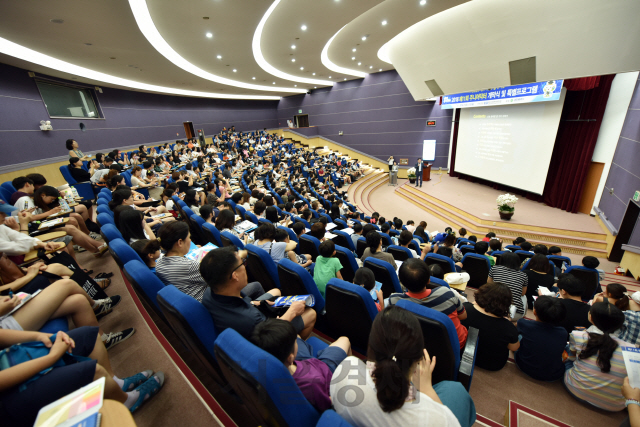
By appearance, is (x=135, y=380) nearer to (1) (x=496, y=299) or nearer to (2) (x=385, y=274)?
(2) (x=385, y=274)

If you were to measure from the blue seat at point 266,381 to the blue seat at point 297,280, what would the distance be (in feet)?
2.83

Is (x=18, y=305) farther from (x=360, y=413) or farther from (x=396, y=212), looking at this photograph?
(x=396, y=212)

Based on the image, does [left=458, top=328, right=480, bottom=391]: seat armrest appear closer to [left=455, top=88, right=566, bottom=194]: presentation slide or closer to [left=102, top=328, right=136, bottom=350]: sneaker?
[left=102, top=328, right=136, bottom=350]: sneaker

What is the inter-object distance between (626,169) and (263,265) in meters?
8.12

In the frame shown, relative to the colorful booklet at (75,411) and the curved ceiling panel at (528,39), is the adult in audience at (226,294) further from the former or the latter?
the curved ceiling panel at (528,39)

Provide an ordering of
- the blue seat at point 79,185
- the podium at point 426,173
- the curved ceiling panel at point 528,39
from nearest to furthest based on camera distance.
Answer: the blue seat at point 79,185
the curved ceiling panel at point 528,39
the podium at point 426,173

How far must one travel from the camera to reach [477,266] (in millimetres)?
3385

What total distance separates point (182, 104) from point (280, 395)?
57.4 feet

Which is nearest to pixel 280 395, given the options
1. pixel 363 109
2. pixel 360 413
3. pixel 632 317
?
pixel 360 413

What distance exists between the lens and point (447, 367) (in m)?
1.42

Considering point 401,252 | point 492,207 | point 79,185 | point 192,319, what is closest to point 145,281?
point 192,319

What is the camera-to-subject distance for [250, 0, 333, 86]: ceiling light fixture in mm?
6111

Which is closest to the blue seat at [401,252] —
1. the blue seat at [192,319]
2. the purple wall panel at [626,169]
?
the blue seat at [192,319]

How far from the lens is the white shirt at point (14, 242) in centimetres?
202
